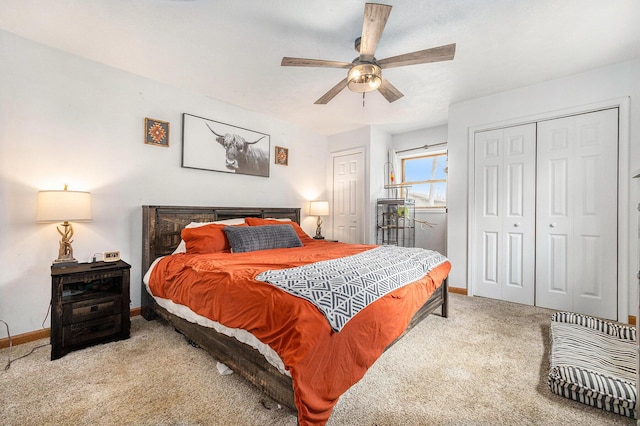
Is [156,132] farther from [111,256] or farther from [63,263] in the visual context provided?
[63,263]

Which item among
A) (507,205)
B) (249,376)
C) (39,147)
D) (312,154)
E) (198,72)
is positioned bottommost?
(249,376)

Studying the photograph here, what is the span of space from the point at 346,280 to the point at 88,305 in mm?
2088

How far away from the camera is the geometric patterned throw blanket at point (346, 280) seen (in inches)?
53.6

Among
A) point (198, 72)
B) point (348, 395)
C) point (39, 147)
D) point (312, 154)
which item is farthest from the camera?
point (312, 154)

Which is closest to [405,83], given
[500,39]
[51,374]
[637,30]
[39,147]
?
[500,39]

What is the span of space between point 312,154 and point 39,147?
3.42m

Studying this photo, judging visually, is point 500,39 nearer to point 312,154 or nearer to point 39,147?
point 312,154

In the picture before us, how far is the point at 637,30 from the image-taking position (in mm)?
2236

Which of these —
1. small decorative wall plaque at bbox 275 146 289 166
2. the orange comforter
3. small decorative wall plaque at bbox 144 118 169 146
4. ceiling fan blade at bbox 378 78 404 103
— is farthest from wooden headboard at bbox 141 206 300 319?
ceiling fan blade at bbox 378 78 404 103

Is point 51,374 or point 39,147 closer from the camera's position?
point 51,374

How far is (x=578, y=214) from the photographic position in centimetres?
298

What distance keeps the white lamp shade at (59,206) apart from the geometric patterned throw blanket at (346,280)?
175cm

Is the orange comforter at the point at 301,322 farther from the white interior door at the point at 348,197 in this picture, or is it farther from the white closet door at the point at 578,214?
the white interior door at the point at 348,197

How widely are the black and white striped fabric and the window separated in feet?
7.92
